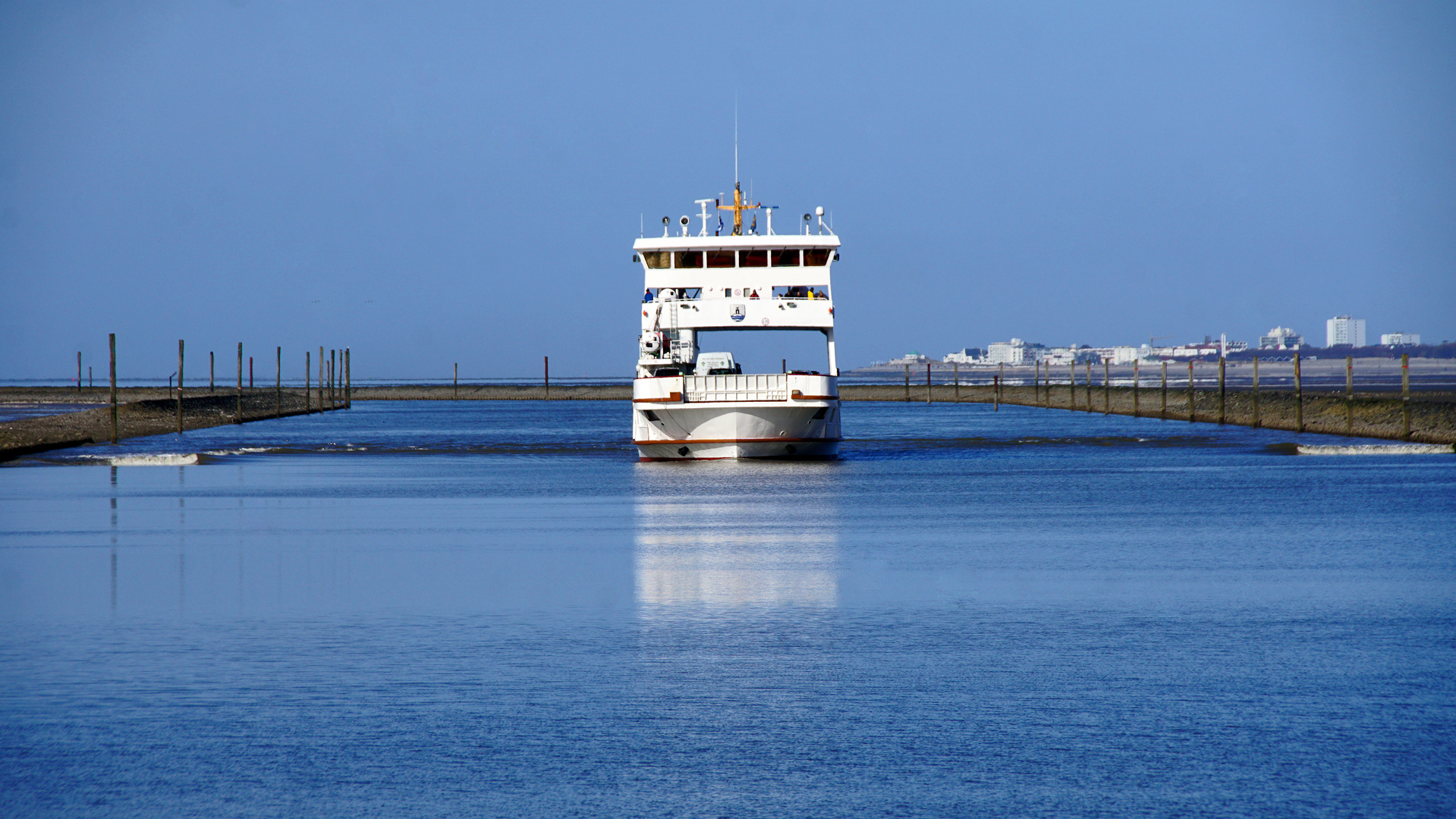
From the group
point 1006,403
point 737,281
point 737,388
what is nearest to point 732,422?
point 737,388

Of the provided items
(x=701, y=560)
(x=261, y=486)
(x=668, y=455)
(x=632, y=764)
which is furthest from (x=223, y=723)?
(x=668, y=455)

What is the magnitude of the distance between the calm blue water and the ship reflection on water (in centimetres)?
9

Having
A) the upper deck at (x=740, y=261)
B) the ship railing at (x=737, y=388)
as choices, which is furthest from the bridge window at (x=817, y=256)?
the ship railing at (x=737, y=388)

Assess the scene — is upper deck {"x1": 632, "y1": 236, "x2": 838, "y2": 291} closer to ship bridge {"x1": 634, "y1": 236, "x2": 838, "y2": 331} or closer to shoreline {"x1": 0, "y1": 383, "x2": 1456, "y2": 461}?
ship bridge {"x1": 634, "y1": 236, "x2": 838, "y2": 331}

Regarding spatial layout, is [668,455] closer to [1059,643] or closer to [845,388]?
[1059,643]

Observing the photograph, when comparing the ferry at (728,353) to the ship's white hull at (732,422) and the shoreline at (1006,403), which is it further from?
the shoreline at (1006,403)

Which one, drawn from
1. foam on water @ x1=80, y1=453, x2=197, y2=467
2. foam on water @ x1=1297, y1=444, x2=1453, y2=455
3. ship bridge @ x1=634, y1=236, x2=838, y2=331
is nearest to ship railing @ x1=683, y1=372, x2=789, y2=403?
ship bridge @ x1=634, y1=236, x2=838, y2=331

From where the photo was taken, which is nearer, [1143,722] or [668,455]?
[1143,722]

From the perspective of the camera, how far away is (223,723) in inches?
314

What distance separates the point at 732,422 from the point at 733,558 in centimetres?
1585

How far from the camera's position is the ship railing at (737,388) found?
30.5 metres

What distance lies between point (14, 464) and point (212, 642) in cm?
2517

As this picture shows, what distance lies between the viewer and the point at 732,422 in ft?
102

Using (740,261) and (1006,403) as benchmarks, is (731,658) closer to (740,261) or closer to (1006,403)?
(740,261)
